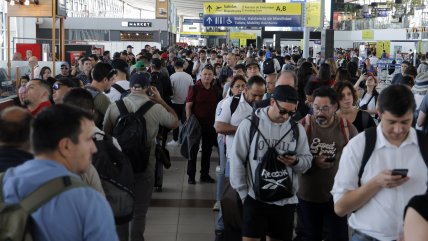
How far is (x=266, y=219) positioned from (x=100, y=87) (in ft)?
7.72

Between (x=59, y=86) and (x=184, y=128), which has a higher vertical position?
(x=59, y=86)

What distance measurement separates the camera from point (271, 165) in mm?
4254

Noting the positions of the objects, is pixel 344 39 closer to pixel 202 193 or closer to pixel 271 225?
pixel 202 193

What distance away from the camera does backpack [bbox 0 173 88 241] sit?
2.27 m

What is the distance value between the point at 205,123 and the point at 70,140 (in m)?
6.18

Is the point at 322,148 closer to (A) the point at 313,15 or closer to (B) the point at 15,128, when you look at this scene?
(B) the point at 15,128

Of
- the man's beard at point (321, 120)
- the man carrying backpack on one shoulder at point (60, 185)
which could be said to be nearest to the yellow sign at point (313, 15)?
the man's beard at point (321, 120)

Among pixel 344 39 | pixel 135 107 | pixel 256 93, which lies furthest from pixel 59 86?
pixel 344 39

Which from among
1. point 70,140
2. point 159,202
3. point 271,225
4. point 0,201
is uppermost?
point 70,140

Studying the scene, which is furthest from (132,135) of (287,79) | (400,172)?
(400,172)

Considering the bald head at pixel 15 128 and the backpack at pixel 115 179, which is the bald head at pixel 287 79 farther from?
the bald head at pixel 15 128

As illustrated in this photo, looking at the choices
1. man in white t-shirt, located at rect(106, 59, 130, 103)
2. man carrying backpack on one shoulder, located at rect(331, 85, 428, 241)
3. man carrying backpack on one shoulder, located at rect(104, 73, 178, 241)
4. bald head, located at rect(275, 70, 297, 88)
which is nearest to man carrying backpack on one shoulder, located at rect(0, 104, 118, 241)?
man carrying backpack on one shoulder, located at rect(331, 85, 428, 241)

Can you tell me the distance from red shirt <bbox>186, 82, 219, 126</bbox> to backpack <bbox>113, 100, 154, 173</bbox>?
3.18 meters

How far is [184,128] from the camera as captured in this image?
27.8ft
